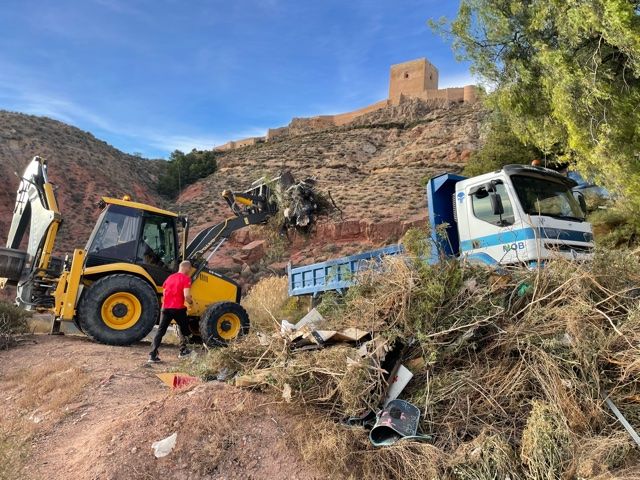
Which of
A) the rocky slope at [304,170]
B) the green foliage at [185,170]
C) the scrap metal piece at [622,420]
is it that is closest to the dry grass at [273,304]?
the rocky slope at [304,170]

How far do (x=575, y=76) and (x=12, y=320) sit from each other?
10.5 meters

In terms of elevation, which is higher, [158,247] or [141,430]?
[158,247]

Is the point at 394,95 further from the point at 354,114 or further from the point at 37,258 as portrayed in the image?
the point at 37,258

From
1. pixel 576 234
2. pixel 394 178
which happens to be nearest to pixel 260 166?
pixel 394 178

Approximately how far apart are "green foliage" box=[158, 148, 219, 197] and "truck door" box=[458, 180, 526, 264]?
38451mm

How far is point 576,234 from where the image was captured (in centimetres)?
831

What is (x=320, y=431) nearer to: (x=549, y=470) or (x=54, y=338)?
(x=549, y=470)

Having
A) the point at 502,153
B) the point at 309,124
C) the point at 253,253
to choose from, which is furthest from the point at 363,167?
the point at 309,124

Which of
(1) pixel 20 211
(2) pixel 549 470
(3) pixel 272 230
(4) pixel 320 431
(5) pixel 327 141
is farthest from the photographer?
(5) pixel 327 141

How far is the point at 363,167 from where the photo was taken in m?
39.8

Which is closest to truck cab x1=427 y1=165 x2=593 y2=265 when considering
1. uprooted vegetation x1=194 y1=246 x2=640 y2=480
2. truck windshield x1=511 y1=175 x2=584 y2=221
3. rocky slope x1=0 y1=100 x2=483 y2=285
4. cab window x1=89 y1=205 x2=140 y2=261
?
truck windshield x1=511 y1=175 x2=584 y2=221

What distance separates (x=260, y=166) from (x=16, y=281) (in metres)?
35.0

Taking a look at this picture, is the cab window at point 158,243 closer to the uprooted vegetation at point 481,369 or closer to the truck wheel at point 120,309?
the truck wheel at point 120,309

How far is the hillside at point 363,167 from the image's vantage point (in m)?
24.7
